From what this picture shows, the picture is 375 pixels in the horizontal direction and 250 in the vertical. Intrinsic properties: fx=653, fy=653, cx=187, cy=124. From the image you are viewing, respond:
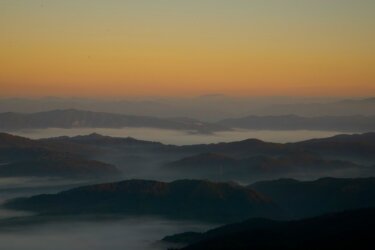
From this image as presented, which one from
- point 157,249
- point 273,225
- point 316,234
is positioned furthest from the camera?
point 157,249

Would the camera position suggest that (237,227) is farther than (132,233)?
No

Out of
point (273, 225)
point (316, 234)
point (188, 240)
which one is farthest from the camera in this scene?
point (188, 240)

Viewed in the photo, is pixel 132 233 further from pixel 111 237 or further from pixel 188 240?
pixel 188 240

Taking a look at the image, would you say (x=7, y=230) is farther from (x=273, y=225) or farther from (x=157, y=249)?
(x=273, y=225)

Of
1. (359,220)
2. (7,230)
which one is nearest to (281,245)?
(359,220)

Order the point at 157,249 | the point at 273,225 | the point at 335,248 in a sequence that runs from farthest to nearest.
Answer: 1. the point at 157,249
2. the point at 273,225
3. the point at 335,248

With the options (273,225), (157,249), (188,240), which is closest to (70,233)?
(157,249)
